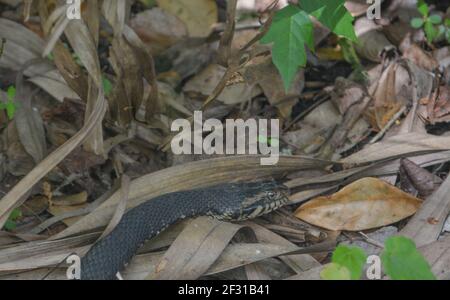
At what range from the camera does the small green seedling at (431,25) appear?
6476 mm

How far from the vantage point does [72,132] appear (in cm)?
598

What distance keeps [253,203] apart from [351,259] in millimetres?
1546

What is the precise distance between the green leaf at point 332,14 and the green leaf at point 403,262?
157 cm

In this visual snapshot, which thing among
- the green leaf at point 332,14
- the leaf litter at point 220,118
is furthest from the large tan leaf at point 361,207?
the green leaf at point 332,14

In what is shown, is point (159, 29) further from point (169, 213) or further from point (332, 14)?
point (332, 14)

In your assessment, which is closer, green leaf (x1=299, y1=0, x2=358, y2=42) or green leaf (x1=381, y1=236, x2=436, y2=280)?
green leaf (x1=381, y1=236, x2=436, y2=280)

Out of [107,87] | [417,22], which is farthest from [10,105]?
[417,22]

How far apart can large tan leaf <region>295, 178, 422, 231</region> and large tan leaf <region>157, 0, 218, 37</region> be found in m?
2.50

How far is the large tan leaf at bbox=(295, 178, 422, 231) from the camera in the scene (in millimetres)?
5125

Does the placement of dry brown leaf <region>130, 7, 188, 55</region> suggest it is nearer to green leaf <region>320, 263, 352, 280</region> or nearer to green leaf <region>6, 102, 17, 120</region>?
green leaf <region>6, 102, 17, 120</region>

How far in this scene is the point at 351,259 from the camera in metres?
3.85

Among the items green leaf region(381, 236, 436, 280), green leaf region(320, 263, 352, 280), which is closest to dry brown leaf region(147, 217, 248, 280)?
green leaf region(320, 263, 352, 280)

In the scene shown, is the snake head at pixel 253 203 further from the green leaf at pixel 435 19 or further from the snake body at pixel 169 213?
the green leaf at pixel 435 19
